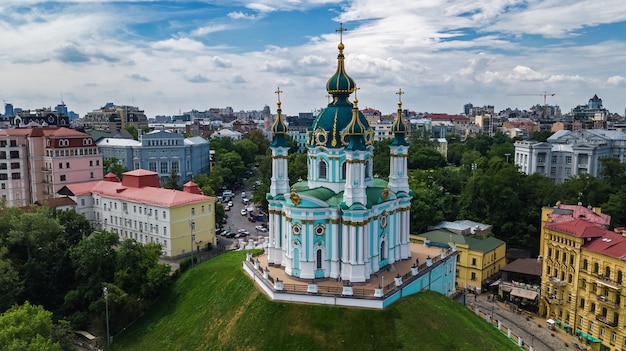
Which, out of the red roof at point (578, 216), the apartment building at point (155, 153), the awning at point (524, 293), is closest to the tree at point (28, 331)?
the awning at point (524, 293)

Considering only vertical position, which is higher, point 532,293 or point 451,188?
point 451,188

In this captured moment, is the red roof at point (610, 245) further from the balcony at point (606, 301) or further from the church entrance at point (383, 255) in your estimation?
the church entrance at point (383, 255)

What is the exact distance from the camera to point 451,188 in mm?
68625

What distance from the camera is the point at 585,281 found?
36281 millimetres

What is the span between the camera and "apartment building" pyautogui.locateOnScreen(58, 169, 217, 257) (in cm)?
4509

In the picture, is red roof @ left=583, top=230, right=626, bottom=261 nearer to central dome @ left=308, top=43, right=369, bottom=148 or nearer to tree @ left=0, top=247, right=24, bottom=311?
central dome @ left=308, top=43, right=369, bottom=148

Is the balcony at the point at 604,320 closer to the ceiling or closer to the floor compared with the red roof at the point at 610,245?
closer to the floor

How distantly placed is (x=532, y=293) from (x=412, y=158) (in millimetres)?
44609

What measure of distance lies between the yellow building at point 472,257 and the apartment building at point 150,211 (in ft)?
68.7

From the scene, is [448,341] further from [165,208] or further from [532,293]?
[165,208]

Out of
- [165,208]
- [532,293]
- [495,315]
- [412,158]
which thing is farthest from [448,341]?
[412,158]

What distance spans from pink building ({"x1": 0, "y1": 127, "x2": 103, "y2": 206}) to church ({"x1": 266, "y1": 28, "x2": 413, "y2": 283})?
114 feet

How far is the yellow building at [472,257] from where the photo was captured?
147ft

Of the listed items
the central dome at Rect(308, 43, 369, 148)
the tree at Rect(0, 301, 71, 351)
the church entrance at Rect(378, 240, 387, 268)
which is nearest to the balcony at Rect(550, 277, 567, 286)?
the church entrance at Rect(378, 240, 387, 268)
